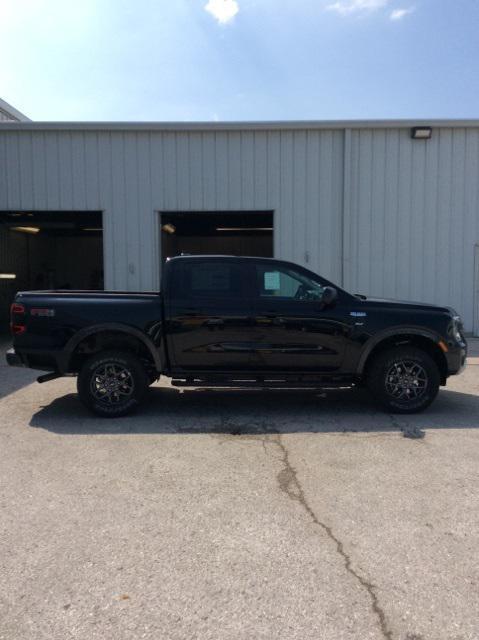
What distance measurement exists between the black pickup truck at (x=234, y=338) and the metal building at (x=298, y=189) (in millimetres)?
6170

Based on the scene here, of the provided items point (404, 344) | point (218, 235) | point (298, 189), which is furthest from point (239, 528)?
point (218, 235)

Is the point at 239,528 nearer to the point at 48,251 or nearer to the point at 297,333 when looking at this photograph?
the point at 297,333

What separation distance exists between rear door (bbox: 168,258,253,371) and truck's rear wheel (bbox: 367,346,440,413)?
5.16 ft

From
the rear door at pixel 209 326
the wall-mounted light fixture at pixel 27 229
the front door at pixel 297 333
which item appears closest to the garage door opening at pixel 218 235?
the wall-mounted light fixture at pixel 27 229

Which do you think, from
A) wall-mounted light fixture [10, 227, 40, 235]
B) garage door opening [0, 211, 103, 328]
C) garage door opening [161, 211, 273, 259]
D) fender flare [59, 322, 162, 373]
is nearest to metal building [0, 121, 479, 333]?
garage door opening [0, 211, 103, 328]

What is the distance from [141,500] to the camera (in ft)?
12.6

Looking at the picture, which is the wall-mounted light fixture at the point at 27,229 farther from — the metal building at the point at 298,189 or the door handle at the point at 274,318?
the door handle at the point at 274,318

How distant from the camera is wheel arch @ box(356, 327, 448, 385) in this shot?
604cm

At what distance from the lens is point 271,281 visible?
20.3 ft

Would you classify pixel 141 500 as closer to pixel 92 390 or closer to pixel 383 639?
pixel 383 639

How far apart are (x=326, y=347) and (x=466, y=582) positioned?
344 cm

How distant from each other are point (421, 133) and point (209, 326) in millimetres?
8602

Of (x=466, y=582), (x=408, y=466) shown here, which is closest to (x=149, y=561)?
A: (x=466, y=582)

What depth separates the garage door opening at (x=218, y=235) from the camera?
57.9 ft
